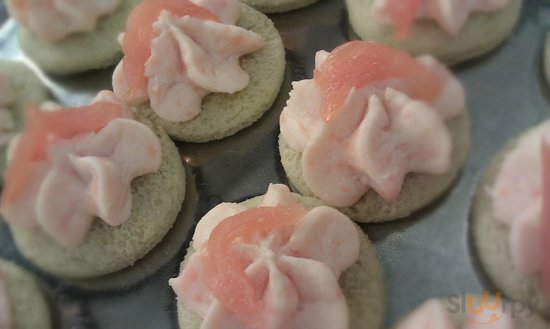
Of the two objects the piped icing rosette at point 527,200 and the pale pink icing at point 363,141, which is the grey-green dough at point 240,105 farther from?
the piped icing rosette at point 527,200

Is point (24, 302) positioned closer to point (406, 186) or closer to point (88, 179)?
point (88, 179)

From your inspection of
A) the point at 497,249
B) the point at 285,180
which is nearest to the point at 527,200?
the point at 497,249

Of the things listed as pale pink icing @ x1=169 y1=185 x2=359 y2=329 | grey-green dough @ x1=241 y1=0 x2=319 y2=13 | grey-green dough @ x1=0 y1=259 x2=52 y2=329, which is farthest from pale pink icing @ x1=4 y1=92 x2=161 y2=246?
grey-green dough @ x1=241 y1=0 x2=319 y2=13

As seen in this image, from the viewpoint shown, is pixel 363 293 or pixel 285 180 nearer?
pixel 363 293

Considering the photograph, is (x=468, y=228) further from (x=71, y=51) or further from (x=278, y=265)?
(x=71, y=51)

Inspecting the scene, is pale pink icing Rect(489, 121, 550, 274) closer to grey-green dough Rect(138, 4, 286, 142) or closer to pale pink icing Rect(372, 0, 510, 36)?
pale pink icing Rect(372, 0, 510, 36)

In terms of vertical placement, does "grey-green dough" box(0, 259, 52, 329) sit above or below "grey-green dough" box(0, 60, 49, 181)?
below

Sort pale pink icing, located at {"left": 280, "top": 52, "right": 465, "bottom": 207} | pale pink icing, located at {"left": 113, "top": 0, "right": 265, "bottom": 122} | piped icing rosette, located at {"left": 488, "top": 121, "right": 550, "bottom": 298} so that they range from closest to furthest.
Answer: piped icing rosette, located at {"left": 488, "top": 121, "right": 550, "bottom": 298}
pale pink icing, located at {"left": 280, "top": 52, "right": 465, "bottom": 207}
pale pink icing, located at {"left": 113, "top": 0, "right": 265, "bottom": 122}
